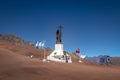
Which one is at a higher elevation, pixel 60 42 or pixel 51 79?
pixel 60 42

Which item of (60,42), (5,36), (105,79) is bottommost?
(105,79)

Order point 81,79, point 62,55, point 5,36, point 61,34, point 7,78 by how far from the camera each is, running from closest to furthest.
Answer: point 7,78 < point 81,79 < point 62,55 < point 61,34 < point 5,36

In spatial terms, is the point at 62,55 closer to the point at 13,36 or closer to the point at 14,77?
the point at 14,77

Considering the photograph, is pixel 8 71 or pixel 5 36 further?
pixel 5 36

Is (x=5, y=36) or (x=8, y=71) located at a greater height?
(x=5, y=36)

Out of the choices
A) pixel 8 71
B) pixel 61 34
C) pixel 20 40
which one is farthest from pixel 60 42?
pixel 20 40

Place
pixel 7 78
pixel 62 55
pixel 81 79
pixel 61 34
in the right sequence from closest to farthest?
pixel 7 78 → pixel 81 79 → pixel 62 55 → pixel 61 34

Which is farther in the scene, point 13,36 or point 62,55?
point 13,36

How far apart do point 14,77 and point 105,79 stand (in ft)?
30.7

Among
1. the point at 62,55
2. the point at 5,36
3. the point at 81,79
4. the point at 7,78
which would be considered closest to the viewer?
the point at 7,78

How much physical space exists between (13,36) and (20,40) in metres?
7.75

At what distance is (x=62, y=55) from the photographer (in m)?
59.2

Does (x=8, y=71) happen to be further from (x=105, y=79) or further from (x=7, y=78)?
(x=105, y=79)

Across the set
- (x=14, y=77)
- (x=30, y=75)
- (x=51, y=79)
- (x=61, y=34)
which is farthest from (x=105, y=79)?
(x=61, y=34)
